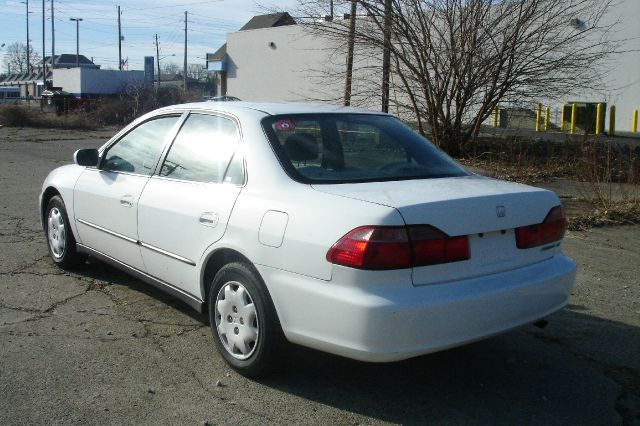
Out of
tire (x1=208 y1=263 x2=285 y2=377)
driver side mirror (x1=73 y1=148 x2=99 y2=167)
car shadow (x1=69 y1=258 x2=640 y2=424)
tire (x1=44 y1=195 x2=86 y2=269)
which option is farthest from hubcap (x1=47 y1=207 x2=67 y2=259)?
car shadow (x1=69 y1=258 x2=640 y2=424)

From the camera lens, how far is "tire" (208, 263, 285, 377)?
3.82 meters

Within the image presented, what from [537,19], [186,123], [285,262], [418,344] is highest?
[537,19]

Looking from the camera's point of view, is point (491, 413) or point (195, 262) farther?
point (195, 262)

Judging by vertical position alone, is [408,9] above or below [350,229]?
above

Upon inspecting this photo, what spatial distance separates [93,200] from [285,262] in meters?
2.50

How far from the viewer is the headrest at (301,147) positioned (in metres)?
4.24

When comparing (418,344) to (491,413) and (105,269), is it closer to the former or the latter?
(491,413)

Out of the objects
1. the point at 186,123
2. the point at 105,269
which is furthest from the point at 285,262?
the point at 105,269

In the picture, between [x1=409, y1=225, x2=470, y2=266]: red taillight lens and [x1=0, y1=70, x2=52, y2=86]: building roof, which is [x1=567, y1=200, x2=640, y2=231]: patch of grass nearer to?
[x1=409, y1=225, x2=470, y2=266]: red taillight lens

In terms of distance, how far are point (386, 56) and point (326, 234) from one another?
13338mm

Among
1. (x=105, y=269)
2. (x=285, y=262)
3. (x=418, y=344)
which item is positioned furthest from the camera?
(x=105, y=269)

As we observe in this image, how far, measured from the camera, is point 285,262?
3.67 metres

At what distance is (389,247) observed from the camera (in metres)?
3.40

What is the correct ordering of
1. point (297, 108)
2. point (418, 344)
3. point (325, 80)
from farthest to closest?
1. point (325, 80)
2. point (297, 108)
3. point (418, 344)
